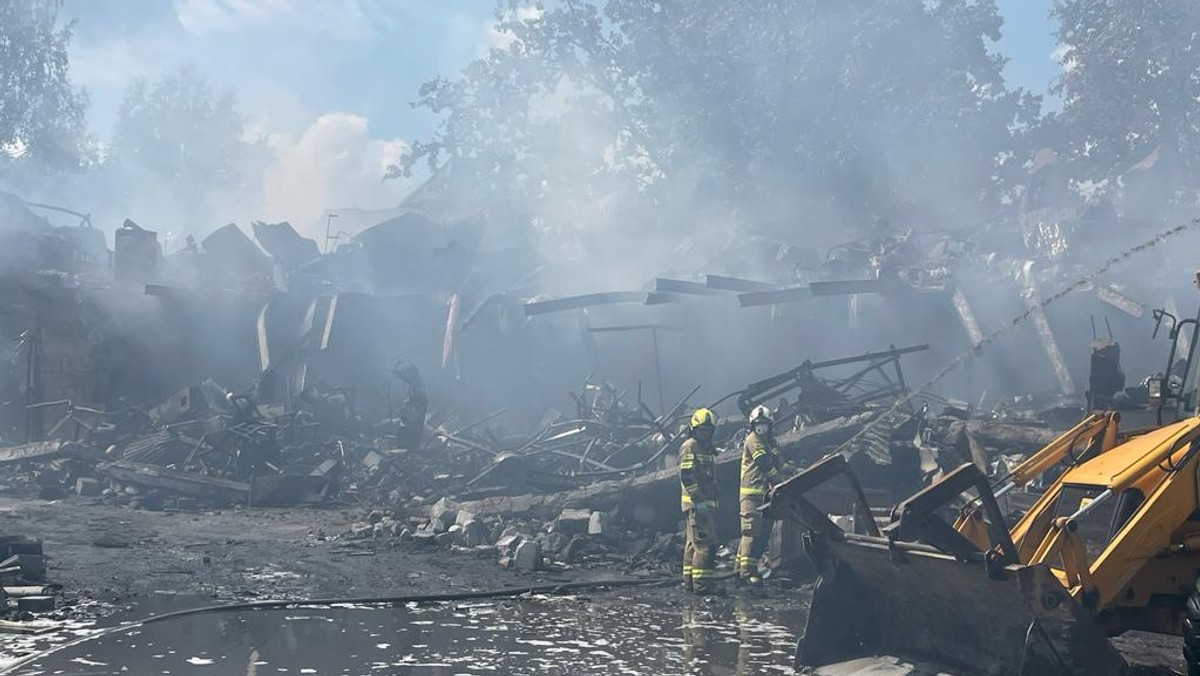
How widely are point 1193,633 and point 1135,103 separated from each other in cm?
3690

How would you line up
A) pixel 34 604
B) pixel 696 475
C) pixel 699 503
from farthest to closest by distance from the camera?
pixel 696 475, pixel 699 503, pixel 34 604

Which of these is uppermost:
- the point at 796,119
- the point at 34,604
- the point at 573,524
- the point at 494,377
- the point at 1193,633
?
the point at 796,119

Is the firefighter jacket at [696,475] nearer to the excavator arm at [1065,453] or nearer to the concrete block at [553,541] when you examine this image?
the concrete block at [553,541]

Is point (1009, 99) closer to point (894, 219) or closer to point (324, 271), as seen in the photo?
point (894, 219)

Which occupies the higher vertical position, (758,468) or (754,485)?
(758,468)

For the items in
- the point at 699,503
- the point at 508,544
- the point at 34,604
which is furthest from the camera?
the point at 508,544

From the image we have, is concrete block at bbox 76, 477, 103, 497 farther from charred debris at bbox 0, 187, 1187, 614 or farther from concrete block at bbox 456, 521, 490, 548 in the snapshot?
concrete block at bbox 456, 521, 490, 548

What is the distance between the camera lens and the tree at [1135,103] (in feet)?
121

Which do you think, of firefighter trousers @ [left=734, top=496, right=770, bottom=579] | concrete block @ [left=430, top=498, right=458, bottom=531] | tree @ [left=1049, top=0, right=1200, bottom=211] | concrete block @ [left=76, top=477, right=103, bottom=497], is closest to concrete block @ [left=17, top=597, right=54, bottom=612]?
concrete block @ [left=430, top=498, right=458, bottom=531]

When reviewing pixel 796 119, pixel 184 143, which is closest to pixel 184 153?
pixel 184 143

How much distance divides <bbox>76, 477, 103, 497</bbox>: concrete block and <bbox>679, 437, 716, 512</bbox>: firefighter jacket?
1232cm

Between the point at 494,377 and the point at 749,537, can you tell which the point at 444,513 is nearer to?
the point at 749,537

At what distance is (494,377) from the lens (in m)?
25.7

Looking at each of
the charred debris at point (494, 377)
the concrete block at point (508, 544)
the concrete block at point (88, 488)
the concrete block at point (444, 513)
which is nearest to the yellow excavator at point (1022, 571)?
the charred debris at point (494, 377)
